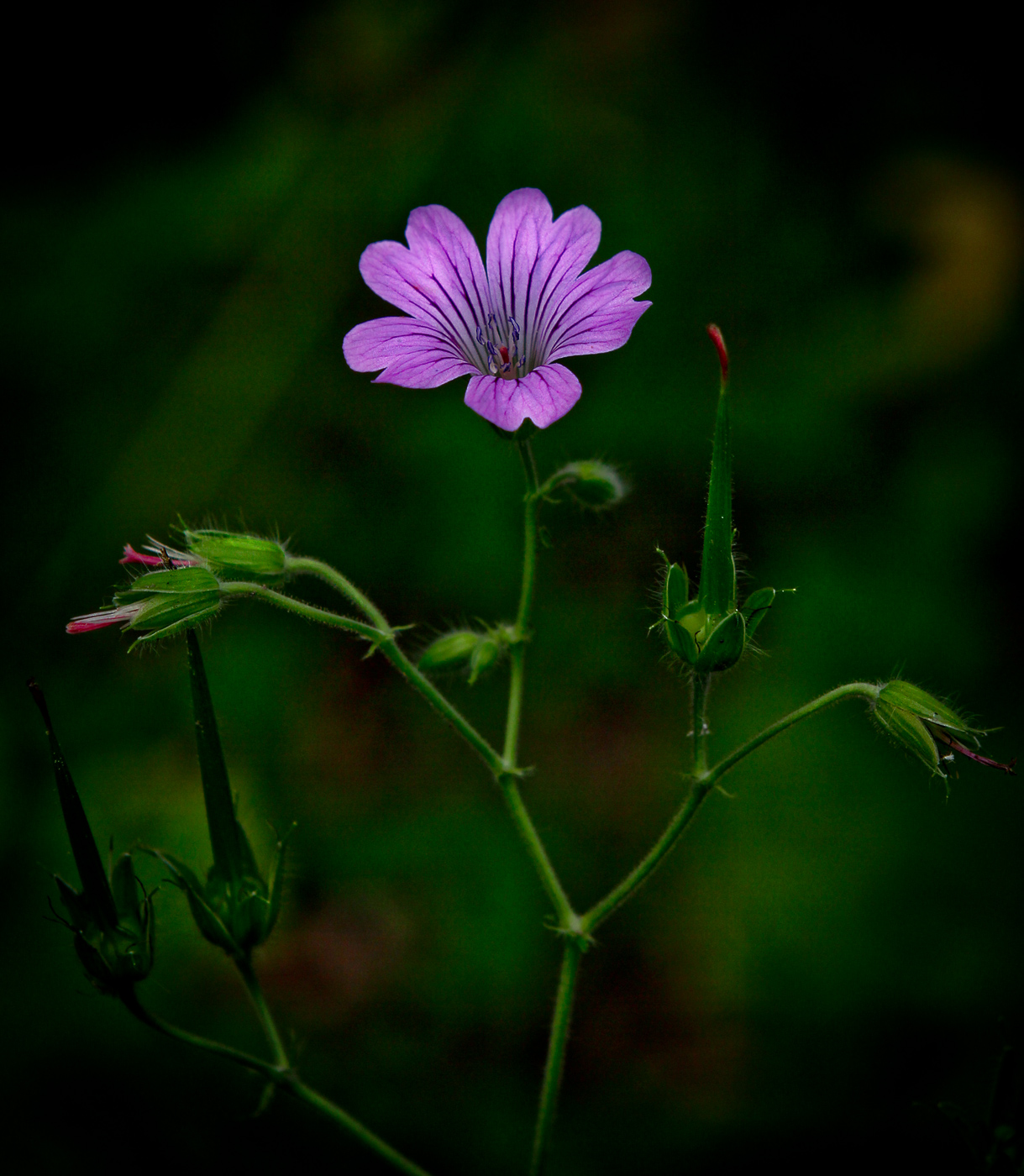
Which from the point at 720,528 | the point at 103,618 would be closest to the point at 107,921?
the point at 103,618

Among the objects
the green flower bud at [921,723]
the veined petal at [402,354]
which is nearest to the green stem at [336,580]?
the veined petal at [402,354]

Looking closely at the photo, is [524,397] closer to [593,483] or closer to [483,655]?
[593,483]

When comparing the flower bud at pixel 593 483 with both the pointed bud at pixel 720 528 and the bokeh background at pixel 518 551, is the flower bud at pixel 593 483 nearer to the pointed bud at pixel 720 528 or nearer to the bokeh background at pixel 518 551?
the pointed bud at pixel 720 528

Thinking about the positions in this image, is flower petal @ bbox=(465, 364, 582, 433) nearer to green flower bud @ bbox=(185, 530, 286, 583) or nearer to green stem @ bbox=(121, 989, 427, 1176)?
green flower bud @ bbox=(185, 530, 286, 583)

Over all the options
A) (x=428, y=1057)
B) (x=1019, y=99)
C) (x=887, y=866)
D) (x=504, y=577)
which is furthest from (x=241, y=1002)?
(x=1019, y=99)

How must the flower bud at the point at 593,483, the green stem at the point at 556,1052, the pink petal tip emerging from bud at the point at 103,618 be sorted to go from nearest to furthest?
the pink petal tip emerging from bud at the point at 103,618 → the green stem at the point at 556,1052 → the flower bud at the point at 593,483

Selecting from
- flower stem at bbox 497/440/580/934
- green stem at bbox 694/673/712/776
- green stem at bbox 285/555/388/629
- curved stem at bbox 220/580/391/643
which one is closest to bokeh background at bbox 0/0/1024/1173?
flower stem at bbox 497/440/580/934

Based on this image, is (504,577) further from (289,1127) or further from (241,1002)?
(289,1127)
